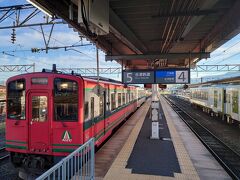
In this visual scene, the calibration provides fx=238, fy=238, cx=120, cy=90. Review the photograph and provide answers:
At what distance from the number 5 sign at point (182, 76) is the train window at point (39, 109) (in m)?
5.10

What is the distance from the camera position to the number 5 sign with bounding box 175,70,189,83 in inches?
361

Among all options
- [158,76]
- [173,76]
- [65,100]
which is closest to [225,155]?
[173,76]

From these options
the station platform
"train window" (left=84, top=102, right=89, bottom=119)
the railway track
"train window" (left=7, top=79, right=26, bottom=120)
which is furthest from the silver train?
"train window" (left=7, top=79, right=26, bottom=120)

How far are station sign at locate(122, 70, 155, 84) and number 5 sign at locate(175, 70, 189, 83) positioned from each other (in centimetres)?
97

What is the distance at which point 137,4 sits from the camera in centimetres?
643

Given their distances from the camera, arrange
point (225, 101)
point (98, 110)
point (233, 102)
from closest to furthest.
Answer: point (98, 110) → point (233, 102) → point (225, 101)

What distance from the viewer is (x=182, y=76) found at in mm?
9250

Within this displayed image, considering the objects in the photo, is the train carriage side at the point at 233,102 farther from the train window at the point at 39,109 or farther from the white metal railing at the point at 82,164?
the train window at the point at 39,109

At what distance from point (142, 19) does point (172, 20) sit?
3.13 ft

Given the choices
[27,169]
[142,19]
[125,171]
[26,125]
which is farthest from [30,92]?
[142,19]

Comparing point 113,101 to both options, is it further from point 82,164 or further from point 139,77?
point 82,164

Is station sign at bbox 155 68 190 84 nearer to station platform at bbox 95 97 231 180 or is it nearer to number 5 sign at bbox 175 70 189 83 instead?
number 5 sign at bbox 175 70 189 83

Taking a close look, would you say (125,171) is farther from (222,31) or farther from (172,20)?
(222,31)

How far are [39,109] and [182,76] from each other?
17.8ft
